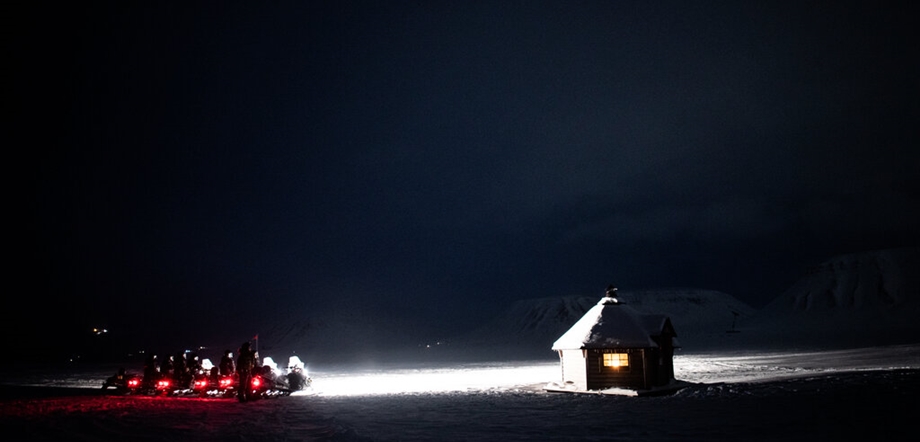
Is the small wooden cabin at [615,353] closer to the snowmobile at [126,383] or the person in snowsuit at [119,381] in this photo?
the snowmobile at [126,383]

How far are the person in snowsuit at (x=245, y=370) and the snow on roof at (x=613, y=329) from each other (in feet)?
51.8

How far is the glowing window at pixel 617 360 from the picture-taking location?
32281 millimetres

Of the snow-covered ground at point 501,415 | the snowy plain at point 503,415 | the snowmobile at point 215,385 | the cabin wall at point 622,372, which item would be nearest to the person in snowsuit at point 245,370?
the snow-covered ground at point 501,415

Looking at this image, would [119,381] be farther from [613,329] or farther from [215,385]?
[613,329]

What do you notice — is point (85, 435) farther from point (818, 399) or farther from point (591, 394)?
point (818, 399)

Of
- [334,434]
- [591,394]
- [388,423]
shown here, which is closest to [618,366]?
[591,394]

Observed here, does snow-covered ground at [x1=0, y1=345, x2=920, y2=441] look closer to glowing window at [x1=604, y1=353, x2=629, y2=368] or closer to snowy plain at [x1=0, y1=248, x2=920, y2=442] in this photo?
snowy plain at [x1=0, y1=248, x2=920, y2=442]

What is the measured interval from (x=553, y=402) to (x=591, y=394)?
4.18 m

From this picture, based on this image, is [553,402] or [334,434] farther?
[553,402]

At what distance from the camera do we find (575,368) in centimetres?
3325

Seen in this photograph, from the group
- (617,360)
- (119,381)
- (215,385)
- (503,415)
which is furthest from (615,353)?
(119,381)

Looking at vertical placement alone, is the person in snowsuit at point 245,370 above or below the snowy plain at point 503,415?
above

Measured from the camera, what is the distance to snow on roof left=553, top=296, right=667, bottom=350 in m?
32.3

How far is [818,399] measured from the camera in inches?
973
